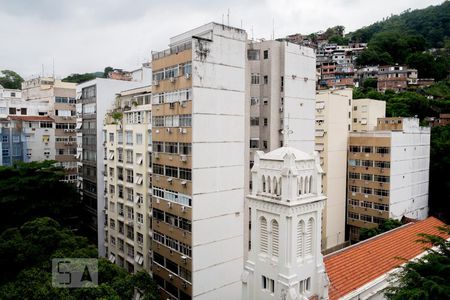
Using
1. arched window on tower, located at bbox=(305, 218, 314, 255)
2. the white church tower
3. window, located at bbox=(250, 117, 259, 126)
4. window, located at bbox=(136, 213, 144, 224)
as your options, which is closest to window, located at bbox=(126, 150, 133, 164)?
window, located at bbox=(136, 213, 144, 224)

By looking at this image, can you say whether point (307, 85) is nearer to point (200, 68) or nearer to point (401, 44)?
point (200, 68)

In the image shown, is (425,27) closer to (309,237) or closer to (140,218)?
(140,218)

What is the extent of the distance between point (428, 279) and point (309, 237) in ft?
16.8

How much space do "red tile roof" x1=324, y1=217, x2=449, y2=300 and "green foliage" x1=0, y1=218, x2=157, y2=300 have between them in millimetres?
9973

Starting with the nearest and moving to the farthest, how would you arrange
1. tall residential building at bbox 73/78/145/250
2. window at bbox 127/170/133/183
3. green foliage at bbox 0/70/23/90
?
window at bbox 127/170/133/183 < tall residential building at bbox 73/78/145/250 < green foliage at bbox 0/70/23/90

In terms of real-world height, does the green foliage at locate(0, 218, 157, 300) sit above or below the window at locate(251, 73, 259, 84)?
below

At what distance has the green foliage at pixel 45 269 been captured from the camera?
17.0m

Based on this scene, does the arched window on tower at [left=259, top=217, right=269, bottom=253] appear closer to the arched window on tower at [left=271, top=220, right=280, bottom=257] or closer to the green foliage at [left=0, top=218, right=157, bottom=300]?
the arched window on tower at [left=271, top=220, right=280, bottom=257]

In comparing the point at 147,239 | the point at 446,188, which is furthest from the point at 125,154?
the point at 446,188

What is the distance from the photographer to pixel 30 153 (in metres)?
43.8

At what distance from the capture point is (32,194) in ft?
110

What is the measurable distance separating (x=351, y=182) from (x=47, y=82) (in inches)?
1801

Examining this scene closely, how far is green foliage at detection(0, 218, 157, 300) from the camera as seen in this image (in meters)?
17.0

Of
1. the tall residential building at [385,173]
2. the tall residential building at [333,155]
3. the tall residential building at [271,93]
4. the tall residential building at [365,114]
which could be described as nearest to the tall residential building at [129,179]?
the tall residential building at [271,93]
